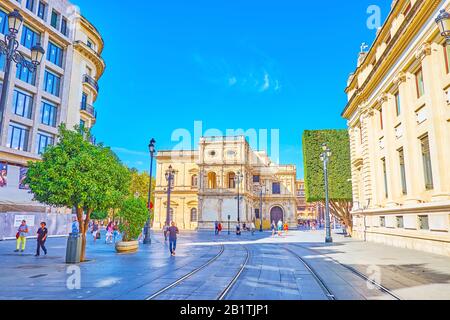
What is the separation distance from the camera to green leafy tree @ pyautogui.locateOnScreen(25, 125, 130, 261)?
11359mm

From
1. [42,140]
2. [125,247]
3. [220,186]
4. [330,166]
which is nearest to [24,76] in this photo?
[42,140]

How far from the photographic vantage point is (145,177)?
2547 inches

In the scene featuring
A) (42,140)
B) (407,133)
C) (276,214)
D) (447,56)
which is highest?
(447,56)

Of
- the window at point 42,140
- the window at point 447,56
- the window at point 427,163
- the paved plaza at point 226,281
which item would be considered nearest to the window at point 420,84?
the window at point 447,56

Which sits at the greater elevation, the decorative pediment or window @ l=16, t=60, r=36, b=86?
window @ l=16, t=60, r=36, b=86

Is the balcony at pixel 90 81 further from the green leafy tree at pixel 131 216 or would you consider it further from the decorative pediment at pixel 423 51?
the decorative pediment at pixel 423 51

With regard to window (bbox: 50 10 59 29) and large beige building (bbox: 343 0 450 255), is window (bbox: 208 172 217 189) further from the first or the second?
large beige building (bbox: 343 0 450 255)

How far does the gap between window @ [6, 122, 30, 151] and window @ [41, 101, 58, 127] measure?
2.16 metres

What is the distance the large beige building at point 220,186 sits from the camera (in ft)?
172

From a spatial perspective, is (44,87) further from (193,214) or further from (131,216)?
(193,214)

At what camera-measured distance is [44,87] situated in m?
29.1

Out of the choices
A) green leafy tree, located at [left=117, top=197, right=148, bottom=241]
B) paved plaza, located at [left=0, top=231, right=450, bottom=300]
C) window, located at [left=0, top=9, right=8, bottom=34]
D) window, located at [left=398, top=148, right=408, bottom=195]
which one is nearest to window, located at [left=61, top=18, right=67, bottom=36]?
window, located at [left=0, top=9, right=8, bottom=34]

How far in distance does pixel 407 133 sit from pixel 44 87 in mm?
29398
